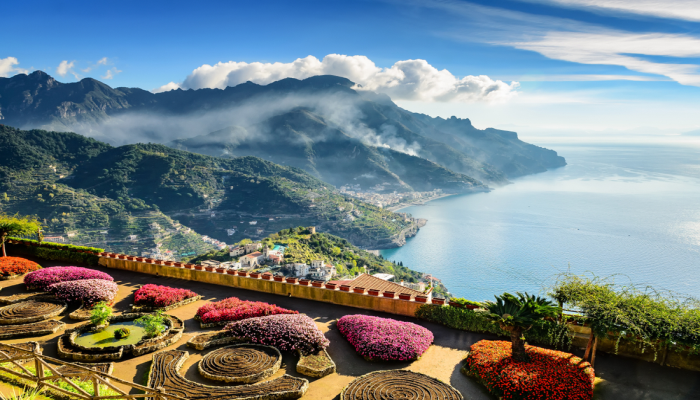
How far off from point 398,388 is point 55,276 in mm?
15089

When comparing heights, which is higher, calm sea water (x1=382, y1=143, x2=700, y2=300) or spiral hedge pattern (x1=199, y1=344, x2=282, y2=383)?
spiral hedge pattern (x1=199, y1=344, x2=282, y2=383)

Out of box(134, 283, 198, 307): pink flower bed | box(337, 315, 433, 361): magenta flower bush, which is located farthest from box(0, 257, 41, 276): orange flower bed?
box(337, 315, 433, 361): magenta flower bush

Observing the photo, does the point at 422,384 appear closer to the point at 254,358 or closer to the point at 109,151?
the point at 254,358

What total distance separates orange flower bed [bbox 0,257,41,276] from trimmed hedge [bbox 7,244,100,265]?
7.29 ft

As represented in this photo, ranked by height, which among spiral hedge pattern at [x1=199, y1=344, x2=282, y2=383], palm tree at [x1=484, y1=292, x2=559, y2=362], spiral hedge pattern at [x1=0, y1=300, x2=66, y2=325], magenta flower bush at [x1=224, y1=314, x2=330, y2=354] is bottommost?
spiral hedge pattern at [x1=0, y1=300, x2=66, y2=325]

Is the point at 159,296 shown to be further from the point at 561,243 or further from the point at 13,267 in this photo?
the point at 561,243

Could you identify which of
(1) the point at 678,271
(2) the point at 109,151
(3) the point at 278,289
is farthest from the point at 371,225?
(3) the point at 278,289

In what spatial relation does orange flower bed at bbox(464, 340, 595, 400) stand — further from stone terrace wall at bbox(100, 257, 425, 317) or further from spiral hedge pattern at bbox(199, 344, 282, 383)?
spiral hedge pattern at bbox(199, 344, 282, 383)

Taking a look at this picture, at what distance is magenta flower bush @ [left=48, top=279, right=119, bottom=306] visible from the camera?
14453 millimetres

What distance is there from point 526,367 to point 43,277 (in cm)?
1799

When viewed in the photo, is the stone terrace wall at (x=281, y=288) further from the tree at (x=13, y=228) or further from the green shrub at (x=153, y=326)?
the tree at (x=13, y=228)

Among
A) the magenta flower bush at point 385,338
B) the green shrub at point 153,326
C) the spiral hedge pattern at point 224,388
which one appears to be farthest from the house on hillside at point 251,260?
the spiral hedge pattern at point 224,388

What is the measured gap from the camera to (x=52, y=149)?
147000 millimetres

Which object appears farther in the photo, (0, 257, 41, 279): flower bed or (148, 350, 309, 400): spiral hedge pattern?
(0, 257, 41, 279): flower bed
